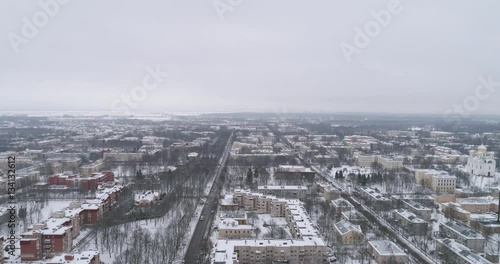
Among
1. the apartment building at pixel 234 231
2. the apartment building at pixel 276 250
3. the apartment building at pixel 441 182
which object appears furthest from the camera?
the apartment building at pixel 441 182

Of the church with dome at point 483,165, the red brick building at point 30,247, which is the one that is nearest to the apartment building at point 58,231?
the red brick building at point 30,247

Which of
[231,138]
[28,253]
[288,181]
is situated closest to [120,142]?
[231,138]

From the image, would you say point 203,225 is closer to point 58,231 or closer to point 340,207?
point 58,231

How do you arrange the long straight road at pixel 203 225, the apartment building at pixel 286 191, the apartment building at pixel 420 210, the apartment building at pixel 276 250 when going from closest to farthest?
the apartment building at pixel 276 250, the long straight road at pixel 203 225, the apartment building at pixel 420 210, the apartment building at pixel 286 191

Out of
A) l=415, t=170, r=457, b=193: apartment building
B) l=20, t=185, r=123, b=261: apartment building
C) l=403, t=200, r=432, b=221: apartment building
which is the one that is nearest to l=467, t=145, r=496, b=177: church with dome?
l=415, t=170, r=457, b=193: apartment building

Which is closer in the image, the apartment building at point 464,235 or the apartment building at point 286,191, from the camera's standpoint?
the apartment building at point 464,235

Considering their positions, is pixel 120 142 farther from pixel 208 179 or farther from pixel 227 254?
pixel 227 254

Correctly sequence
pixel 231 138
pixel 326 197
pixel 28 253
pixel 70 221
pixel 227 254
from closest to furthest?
pixel 227 254
pixel 28 253
pixel 70 221
pixel 326 197
pixel 231 138

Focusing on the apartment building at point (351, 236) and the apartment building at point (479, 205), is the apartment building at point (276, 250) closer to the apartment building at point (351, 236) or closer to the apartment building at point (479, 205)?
the apartment building at point (351, 236)
